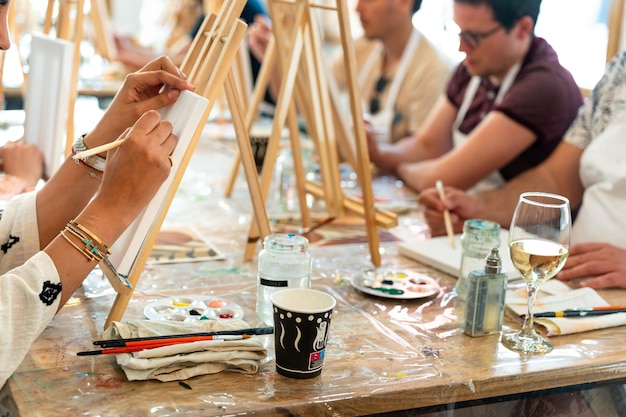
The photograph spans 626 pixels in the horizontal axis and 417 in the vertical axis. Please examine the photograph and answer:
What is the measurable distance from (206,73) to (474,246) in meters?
0.59

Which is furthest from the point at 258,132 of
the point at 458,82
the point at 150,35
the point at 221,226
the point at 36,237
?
the point at 150,35

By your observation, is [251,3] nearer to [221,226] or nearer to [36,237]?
[221,226]

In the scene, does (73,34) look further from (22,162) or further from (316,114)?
(316,114)

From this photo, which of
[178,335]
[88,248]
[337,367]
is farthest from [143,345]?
[337,367]

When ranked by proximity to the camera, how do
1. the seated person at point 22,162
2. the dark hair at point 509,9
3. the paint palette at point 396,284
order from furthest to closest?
the dark hair at point 509,9 → the seated person at point 22,162 → the paint palette at point 396,284

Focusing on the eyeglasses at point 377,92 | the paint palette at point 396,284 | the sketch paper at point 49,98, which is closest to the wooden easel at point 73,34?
the sketch paper at point 49,98

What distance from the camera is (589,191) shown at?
176 cm

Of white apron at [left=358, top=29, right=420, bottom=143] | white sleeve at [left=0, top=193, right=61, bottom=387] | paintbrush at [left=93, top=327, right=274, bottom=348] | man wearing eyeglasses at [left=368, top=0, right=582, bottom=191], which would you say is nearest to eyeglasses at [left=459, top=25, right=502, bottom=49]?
man wearing eyeglasses at [left=368, top=0, right=582, bottom=191]

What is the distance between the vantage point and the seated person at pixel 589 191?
1.54 metres

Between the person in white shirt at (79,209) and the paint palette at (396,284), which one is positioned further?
the paint palette at (396,284)

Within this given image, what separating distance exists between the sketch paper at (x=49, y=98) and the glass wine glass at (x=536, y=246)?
127 cm

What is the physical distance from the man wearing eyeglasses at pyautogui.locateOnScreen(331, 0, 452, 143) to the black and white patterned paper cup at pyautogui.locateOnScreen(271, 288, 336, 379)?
1.92 m

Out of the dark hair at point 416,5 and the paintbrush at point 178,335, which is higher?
the dark hair at point 416,5

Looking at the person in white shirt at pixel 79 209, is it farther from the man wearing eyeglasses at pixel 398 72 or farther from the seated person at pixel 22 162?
the man wearing eyeglasses at pixel 398 72
